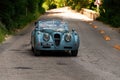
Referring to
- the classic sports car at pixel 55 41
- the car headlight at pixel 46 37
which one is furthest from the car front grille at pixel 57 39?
the car headlight at pixel 46 37

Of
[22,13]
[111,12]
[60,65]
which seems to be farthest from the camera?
[111,12]

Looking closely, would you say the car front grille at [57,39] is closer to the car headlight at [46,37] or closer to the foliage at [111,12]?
the car headlight at [46,37]

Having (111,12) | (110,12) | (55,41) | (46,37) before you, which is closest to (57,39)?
(55,41)

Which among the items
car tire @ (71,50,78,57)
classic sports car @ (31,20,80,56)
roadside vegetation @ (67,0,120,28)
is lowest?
roadside vegetation @ (67,0,120,28)

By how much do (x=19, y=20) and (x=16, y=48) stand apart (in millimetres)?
18596

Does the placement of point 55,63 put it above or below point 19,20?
above

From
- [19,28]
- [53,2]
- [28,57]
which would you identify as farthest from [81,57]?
[53,2]

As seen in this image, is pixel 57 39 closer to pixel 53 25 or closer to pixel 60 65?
pixel 53 25

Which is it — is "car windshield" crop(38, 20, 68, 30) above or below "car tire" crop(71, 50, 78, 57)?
above

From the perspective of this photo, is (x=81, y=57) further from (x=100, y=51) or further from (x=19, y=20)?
(x=19, y=20)

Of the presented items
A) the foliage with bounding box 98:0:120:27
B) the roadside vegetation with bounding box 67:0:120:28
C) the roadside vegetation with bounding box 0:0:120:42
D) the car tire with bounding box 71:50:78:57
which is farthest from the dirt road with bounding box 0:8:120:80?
the foliage with bounding box 98:0:120:27

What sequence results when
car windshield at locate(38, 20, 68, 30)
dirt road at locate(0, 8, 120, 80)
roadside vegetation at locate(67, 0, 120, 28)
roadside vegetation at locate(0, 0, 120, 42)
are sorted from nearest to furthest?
dirt road at locate(0, 8, 120, 80) < car windshield at locate(38, 20, 68, 30) < roadside vegetation at locate(0, 0, 120, 42) < roadside vegetation at locate(67, 0, 120, 28)

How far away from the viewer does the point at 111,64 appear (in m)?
16.9

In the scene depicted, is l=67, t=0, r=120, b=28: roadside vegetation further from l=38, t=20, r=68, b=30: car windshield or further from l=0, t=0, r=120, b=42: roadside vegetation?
l=38, t=20, r=68, b=30: car windshield
